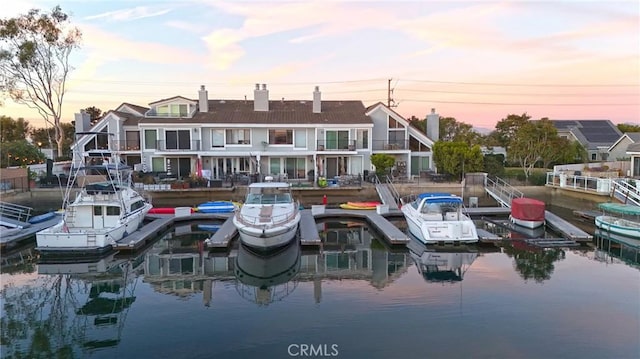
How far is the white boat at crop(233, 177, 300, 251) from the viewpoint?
662 inches

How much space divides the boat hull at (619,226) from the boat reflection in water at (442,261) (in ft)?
25.4

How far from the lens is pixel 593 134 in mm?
56844

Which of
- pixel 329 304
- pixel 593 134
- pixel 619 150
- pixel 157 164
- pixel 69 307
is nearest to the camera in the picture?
pixel 329 304

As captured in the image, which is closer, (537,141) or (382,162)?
(382,162)

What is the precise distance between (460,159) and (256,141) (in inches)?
614

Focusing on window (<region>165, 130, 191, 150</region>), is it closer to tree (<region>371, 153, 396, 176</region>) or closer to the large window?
the large window

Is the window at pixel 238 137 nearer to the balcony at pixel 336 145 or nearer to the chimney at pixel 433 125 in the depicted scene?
the balcony at pixel 336 145

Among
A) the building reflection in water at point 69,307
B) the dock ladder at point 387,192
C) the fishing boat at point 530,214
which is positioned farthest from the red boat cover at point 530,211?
the building reflection in water at point 69,307

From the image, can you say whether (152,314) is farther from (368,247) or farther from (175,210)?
(175,210)

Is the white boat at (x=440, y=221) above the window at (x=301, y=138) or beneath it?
beneath

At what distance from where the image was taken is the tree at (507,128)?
40469 mm

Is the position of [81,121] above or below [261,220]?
above

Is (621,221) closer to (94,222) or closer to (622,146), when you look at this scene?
(94,222)

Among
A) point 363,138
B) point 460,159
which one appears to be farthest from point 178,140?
point 460,159
